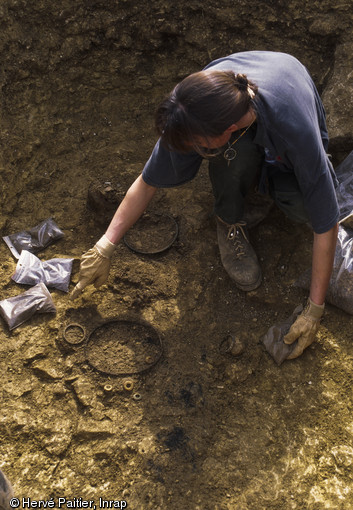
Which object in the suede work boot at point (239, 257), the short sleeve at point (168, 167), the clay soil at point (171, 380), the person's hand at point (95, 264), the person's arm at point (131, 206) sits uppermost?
the short sleeve at point (168, 167)

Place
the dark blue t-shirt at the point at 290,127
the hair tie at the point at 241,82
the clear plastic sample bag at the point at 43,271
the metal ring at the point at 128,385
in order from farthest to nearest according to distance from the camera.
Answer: the clear plastic sample bag at the point at 43,271 → the metal ring at the point at 128,385 → the dark blue t-shirt at the point at 290,127 → the hair tie at the point at 241,82

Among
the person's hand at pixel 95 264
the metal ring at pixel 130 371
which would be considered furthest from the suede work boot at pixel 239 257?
the person's hand at pixel 95 264

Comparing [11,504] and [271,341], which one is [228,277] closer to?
[271,341]

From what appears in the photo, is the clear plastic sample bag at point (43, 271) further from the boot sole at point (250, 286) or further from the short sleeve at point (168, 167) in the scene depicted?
the boot sole at point (250, 286)

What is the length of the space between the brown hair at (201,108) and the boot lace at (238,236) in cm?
110

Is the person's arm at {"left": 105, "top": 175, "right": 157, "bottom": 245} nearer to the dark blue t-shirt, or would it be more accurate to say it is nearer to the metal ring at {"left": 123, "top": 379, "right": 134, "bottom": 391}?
the dark blue t-shirt

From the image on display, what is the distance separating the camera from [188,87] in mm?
1867

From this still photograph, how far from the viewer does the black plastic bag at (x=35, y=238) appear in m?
3.12

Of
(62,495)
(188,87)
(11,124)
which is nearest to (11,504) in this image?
(62,495)

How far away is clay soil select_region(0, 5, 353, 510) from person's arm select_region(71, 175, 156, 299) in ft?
0.74

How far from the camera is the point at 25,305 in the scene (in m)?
2.75

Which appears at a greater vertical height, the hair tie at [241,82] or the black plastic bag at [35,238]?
the hair tie at [241,82]

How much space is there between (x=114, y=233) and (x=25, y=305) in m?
0.65

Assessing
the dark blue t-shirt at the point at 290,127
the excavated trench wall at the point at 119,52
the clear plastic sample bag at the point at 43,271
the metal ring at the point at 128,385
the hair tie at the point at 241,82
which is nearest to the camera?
the hair tie at the point at 241,82
